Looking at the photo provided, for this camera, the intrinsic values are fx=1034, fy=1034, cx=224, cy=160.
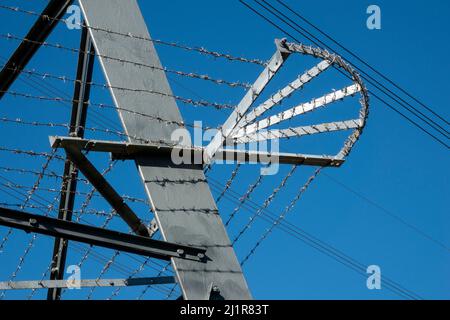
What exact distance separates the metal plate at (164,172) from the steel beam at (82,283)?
1.64 m

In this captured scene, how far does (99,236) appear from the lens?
47.2 ft

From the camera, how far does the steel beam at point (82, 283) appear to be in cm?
1659

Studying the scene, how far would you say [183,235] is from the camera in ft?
49.9

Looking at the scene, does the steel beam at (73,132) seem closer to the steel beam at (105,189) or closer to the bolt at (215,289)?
the steel beam at (105,189)

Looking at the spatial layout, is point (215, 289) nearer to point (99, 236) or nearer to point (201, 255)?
point (201, 255)

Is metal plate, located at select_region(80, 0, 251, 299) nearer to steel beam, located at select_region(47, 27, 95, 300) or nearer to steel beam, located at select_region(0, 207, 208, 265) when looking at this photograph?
steel beam, located at select_region(0, 207, 208, 265)

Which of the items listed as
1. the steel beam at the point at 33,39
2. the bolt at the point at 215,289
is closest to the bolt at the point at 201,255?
the bolt at the point at 215,289

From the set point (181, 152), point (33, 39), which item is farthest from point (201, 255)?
point (33, 39)

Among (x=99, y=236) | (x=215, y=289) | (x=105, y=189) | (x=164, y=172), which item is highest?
(x=164, y=172)

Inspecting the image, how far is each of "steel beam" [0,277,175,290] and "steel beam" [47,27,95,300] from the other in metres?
1.15

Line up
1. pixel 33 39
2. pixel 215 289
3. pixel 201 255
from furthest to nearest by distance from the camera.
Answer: pixel 33 39, pixel 201 255, pixel 215 289

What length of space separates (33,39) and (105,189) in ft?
10.2

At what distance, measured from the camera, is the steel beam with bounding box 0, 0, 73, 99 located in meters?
16.6
